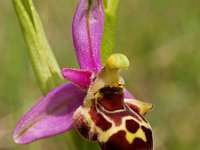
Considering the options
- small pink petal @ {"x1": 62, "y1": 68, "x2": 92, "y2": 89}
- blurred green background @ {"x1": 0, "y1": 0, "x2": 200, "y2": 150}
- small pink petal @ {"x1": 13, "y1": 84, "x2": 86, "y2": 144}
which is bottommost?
blurred green background @ {"x1": 0, "y1": 0, "x2": 200, "y2": 150}

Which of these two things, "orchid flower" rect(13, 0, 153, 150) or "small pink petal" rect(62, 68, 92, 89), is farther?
"small pink petal" rect(62, 68, 92, 89)

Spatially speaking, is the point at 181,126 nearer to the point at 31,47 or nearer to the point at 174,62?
the point at 174,62

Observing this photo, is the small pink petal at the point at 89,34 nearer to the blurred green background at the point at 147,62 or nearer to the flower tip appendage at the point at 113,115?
the flower tip appendage at the point at 113,115

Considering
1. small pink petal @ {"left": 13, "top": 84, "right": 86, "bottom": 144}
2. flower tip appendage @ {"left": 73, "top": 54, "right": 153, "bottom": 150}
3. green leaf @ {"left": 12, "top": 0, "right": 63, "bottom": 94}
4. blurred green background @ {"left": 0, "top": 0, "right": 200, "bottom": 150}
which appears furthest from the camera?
blurred green background @ {"left": 0, "top": 0, "right": 200, "bottom": 150}

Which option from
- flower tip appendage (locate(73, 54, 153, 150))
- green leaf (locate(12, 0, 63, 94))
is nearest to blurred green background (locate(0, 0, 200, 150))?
green leaf (locate(12, 0, 63, 94))

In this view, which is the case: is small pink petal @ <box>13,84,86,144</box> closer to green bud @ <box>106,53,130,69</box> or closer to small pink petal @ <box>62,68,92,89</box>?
small pink petal @ <box>62,68,92,89</box>

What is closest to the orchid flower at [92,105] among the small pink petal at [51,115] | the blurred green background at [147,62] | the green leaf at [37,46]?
the small pink petal at [51,115]

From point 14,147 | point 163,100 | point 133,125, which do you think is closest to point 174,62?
point 163,100
